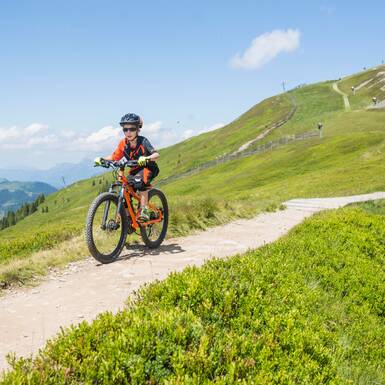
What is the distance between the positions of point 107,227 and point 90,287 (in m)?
2.09

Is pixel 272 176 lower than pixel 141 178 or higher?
lower

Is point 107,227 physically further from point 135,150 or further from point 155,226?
point 155,226

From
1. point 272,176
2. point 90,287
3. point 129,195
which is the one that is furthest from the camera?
point 272,176

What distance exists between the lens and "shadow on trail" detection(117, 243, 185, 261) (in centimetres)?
1042

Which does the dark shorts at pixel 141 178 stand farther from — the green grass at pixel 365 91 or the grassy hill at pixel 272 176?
the green grass at pixel 365 91

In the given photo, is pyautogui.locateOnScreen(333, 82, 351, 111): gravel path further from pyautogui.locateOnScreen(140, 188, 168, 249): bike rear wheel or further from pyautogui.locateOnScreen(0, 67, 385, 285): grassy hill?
pyautogui.locateOnScreen(140, 188, 168, 249): bike rear wheel

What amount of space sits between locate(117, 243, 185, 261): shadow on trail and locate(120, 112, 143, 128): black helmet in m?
3.52

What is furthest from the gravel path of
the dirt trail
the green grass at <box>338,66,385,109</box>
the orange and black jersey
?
the orange and black jersey

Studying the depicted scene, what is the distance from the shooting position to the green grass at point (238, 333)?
163 inches

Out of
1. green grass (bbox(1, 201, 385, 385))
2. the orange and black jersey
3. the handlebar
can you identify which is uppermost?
the orange and black jersey

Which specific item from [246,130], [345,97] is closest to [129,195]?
[345,97]

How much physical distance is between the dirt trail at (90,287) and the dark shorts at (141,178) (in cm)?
188

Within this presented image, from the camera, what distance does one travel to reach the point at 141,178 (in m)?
10.4

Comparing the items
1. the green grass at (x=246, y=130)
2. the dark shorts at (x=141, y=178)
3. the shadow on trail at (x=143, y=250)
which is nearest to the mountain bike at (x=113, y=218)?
the dark shorts at (x=141, y=178)
